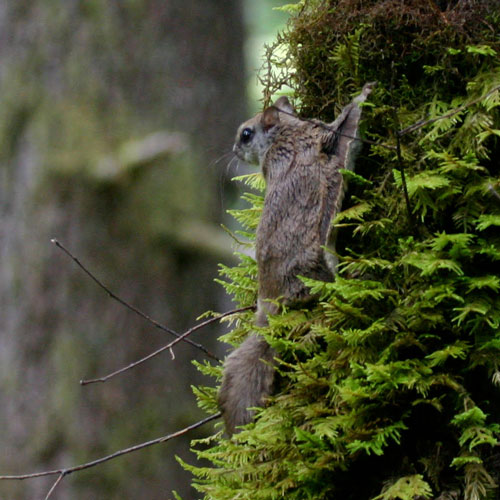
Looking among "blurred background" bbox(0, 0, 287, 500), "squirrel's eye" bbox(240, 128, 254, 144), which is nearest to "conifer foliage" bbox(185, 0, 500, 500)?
"squirrel's eye" bbox(240, 128, 254, 144)

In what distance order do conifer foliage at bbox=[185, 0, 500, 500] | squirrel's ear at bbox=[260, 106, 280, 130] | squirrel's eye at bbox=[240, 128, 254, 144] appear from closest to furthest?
conifer foliage at bbox=[185, 0, 500, 500], squirrel's ear at bbox=[260, 106, 280, 130], squirrel's eye at bbox=[240, 128, 254, 144]

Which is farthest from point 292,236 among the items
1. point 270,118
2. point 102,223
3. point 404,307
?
point 102,223

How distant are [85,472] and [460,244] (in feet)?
8.15

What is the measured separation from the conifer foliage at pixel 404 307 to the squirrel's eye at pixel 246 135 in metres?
0.38

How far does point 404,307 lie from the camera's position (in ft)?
4.86

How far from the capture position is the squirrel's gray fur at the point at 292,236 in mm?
1640

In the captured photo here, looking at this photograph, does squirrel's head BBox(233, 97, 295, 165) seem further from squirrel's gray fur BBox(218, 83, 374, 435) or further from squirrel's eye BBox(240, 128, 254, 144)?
squirrel's gray fur BBox(218, 83, 374, 435)

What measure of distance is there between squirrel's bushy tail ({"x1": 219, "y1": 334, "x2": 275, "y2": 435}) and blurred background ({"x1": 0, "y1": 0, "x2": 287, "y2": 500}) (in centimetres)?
169

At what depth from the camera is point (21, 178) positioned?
11.0 feet

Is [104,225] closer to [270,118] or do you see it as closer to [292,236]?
[270,118]

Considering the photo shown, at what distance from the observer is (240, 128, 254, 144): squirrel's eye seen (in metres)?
2.09

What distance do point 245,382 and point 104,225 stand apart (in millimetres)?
1948

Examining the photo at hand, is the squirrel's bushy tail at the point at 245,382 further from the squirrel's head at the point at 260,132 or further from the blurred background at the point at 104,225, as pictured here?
the blurred background at the point at 104,225

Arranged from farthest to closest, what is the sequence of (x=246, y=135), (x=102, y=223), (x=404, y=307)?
(x=102, y=223) → (x=246, y=135) → (x=404, y=307)
